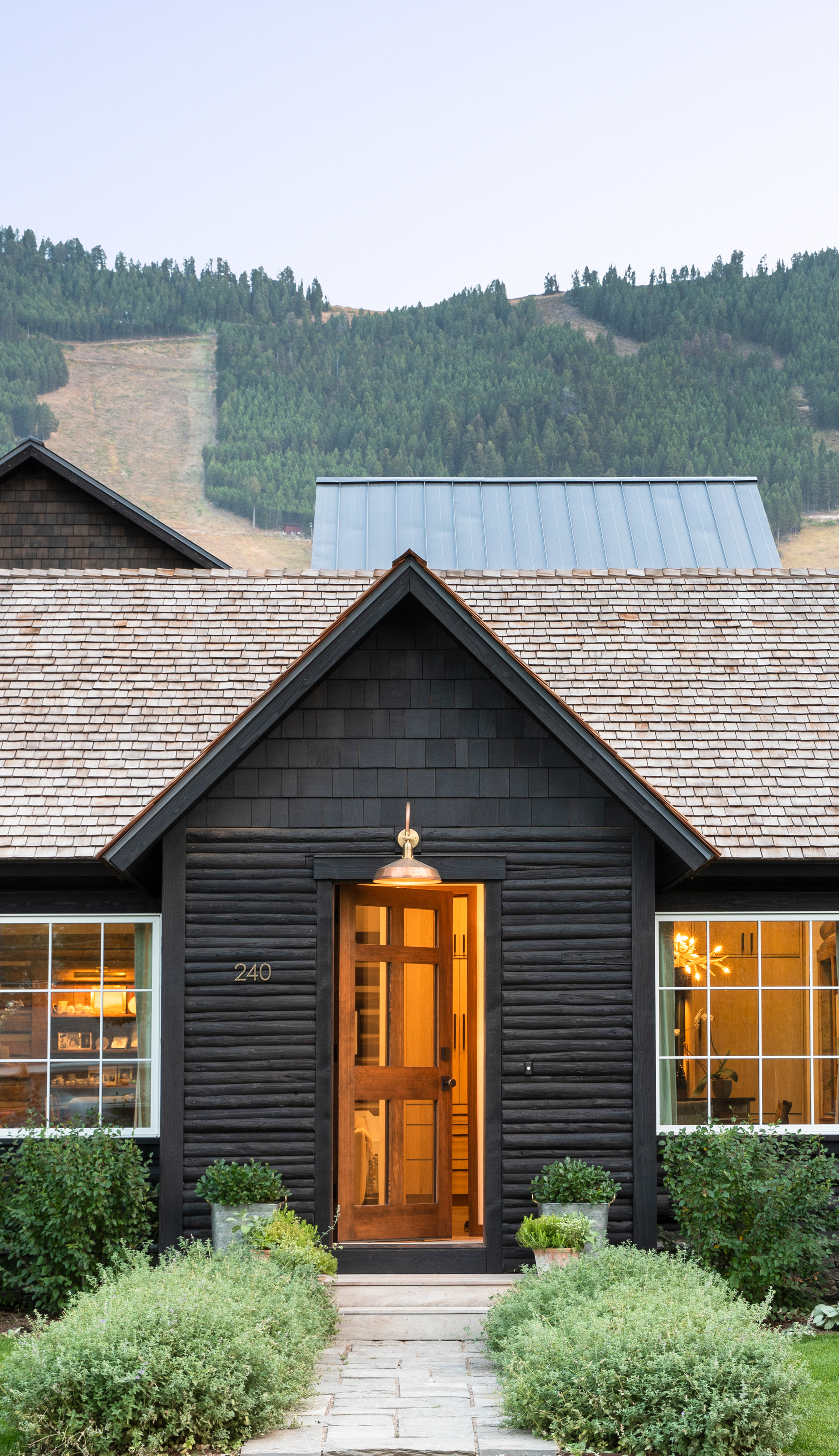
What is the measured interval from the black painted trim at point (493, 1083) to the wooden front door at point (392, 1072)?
22.6 inches

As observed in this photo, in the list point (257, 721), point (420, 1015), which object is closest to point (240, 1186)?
point (420, 1015)

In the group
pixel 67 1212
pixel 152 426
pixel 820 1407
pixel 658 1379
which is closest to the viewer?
pixel 658 1379

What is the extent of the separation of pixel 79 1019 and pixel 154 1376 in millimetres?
4089

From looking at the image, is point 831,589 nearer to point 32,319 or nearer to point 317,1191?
point 317,1191

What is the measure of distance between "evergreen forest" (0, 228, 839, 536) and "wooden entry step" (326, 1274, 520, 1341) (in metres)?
53.9

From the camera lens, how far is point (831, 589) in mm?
12625

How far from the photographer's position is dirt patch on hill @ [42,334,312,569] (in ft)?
228

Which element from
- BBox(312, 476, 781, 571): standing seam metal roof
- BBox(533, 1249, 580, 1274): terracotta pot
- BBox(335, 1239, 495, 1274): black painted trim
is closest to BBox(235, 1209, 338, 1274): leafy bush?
BBox(335, 1239, 495, 1274): black painted trim

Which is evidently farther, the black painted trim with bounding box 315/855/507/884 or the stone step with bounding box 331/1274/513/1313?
the black painted trim with bounding box 315/855/507/884

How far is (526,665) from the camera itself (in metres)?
9.41

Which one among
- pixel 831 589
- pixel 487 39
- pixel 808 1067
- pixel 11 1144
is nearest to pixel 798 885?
pixel 808 1067

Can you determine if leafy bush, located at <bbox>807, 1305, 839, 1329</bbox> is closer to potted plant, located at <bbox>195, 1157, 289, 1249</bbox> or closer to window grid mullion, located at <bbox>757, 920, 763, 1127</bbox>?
window grid mullion, located at <bbox>757, 920, 763, 1127</bbox>

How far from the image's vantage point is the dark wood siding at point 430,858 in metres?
9.12

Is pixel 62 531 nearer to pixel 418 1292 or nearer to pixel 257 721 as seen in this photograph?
pixel 257 721
